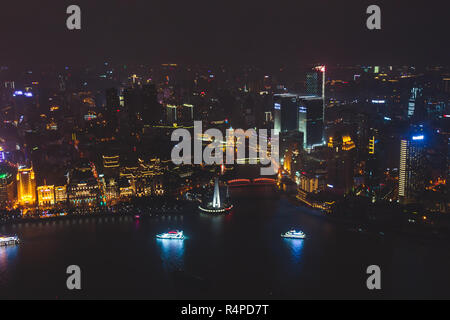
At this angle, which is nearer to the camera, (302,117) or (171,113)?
(302,117)

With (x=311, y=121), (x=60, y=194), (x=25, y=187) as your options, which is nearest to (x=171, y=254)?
(x=60, y=194)

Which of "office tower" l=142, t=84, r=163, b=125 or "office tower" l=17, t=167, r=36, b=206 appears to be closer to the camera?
"office tower" l=17, t=167, r=36, b=206

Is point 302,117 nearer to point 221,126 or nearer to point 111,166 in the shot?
point 221,126

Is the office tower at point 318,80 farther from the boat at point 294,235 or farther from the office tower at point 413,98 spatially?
the boat at point 294,235

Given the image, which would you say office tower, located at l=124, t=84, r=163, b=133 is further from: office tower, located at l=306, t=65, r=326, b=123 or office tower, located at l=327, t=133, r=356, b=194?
office tower, located at l=327, t=133, r=356, b=194

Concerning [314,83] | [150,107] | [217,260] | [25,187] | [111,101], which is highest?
[314,83]

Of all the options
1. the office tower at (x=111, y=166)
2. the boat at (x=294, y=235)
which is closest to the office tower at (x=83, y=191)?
the office tower at (x=111, y=166)

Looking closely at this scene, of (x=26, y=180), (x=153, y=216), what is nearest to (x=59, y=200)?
(x=26, y=180)

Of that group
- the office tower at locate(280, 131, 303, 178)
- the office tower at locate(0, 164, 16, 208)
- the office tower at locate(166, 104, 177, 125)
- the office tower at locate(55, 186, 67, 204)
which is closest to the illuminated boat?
the office tower at locate(55, 186, 67, 204)
